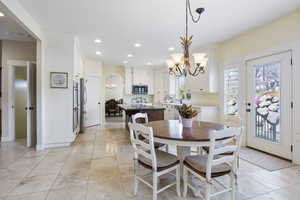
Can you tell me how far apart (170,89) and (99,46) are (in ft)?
12.0

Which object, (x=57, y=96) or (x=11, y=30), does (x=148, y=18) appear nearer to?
(x=57, y=96)

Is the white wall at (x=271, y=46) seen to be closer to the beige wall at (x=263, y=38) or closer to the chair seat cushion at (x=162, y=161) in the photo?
the beige wall at (x=263, y=38)

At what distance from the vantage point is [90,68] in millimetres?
6582

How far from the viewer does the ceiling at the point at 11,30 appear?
3.21 metres

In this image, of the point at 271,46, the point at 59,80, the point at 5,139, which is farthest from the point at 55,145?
the point at 271,46

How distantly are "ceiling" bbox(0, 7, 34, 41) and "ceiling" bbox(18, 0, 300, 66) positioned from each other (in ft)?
1.79

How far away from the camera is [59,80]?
149 inches

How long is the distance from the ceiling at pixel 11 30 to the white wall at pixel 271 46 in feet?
16.3

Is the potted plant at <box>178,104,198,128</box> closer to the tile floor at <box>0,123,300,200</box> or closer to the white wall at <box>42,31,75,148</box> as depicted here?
the tile floor at <box>0,123,300,200</box>

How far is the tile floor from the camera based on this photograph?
6.45ft

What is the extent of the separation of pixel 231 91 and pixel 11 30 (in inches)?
214

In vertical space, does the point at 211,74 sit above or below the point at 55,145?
above

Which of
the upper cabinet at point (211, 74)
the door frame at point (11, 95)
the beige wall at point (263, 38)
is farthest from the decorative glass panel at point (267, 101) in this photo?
the door frame at point (11, 95)

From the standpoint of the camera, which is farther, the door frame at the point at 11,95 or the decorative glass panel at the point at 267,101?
the door frame at the point at 11,95
